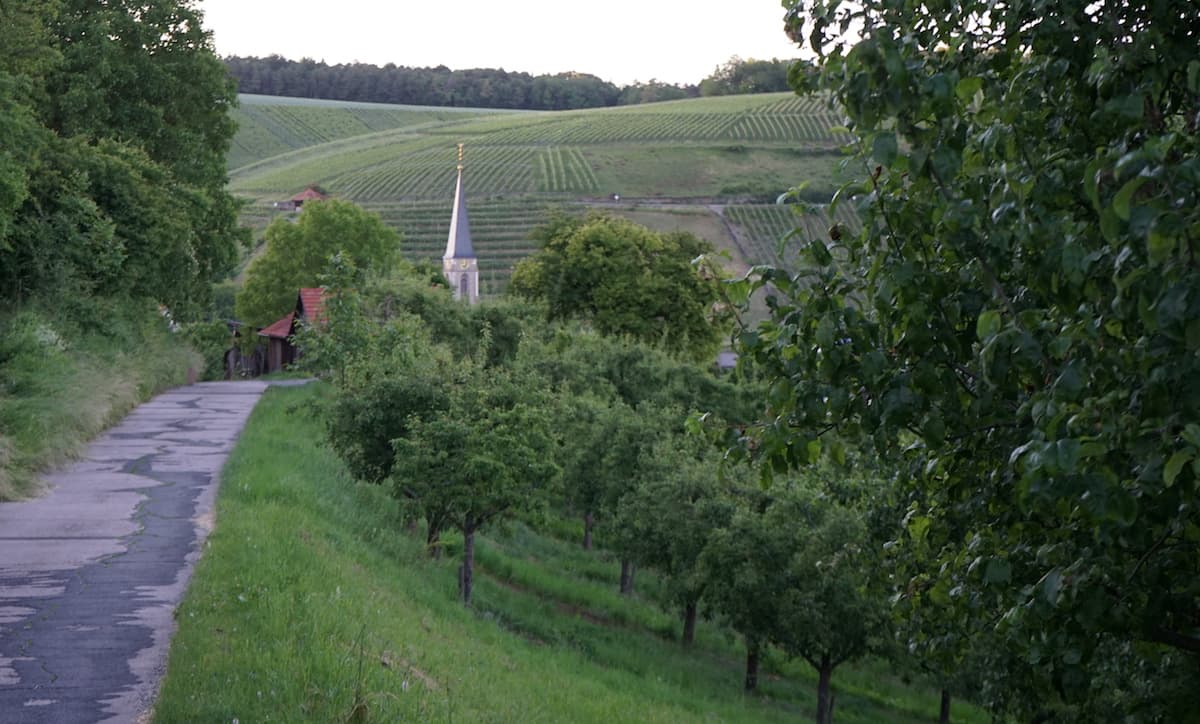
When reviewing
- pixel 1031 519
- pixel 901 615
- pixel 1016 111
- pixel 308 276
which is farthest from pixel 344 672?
pixel 308 276

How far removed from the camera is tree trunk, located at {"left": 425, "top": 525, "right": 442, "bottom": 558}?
17641mm

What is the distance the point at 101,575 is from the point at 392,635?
9.16 ft

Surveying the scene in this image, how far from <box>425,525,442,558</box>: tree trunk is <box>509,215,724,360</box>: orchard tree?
35.6 metres

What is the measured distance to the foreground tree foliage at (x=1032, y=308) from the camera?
3291 millimetres

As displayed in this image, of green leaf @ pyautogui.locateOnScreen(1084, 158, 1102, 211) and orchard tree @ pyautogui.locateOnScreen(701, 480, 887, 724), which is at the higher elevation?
green leaf @ pyautogui.locateOnScreen(1084, 158, 1102, 211)

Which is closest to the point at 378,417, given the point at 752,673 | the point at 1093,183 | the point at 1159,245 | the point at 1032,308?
the point at 752,673

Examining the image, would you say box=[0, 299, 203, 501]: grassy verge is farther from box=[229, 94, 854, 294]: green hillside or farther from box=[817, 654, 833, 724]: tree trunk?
box=[229, 94, 854, 294]: green hillside

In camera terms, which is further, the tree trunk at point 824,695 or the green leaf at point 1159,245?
the tree trunk at point 824,695

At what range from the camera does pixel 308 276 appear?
67.6m

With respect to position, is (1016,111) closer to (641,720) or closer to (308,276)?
(641,720)

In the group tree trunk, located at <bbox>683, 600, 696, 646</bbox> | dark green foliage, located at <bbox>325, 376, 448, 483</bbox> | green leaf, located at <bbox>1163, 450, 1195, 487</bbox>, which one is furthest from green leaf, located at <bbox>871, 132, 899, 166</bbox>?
tree trunk, located at <bbox>683, 600, 696, 646</bbox>

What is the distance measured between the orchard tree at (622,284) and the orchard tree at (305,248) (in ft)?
39.5

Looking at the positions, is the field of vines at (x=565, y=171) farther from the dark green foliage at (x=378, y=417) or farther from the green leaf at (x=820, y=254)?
the green leaf at (x=820, y=254)

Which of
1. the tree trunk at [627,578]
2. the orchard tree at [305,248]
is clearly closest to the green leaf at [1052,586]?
the tree trunk at [627,578]
